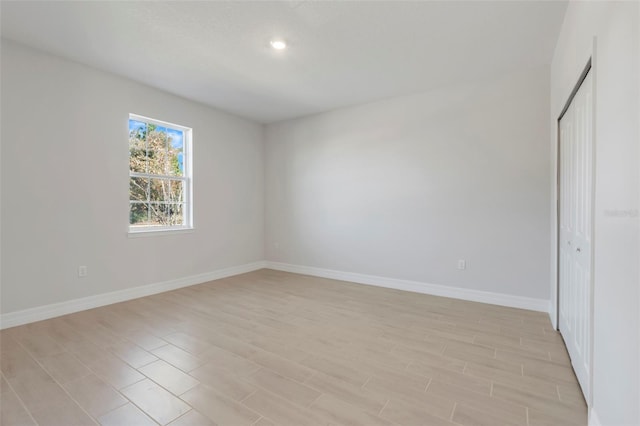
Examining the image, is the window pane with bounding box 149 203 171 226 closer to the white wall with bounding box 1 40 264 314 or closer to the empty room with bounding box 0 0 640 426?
the empty room with bounding box 0 0 640 426

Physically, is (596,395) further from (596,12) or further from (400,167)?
(400,167)

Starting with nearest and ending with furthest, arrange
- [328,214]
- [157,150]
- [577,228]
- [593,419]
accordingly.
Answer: [593,419] → [577,228] → [157,150] → [328,214]

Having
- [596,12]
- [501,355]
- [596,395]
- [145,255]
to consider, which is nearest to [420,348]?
[501,355]

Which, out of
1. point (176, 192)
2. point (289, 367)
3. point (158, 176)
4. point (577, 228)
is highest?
point (158, 176)

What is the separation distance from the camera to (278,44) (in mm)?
2902

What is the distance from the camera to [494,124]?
142 inches

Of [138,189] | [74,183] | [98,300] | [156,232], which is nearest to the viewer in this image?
[74,183]

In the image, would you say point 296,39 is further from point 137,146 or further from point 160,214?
point 160,214

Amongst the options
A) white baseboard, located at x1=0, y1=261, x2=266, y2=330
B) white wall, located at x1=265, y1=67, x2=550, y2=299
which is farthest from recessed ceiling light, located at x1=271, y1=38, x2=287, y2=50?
white baseboard, located at x1=0, y1=261, x2=266, y2=330

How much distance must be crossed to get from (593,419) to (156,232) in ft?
14.8

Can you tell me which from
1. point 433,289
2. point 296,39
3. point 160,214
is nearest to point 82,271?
point 160,214

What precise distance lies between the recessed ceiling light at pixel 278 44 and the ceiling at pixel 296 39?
0.06 meters

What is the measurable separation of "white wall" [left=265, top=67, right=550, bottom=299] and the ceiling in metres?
0.46

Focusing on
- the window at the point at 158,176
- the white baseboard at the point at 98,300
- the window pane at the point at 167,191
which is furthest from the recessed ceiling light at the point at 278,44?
the white baseboard at the point at 98,300
